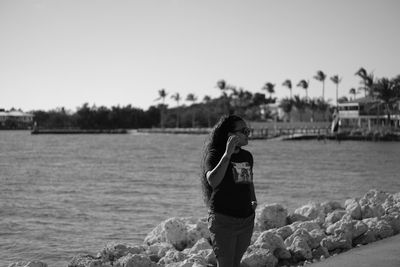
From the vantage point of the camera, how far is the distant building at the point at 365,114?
97.7 metres

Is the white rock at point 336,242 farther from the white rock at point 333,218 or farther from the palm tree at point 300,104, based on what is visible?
the palm tree at point 300,104

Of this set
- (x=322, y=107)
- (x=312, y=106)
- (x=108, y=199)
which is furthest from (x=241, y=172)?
(x=322, y=107)

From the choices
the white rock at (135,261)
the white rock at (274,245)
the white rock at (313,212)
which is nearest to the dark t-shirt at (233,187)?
the white rock at (135,261)

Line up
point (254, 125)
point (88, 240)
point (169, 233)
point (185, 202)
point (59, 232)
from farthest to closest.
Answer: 1. point (254, 125)
2. point (185, 202)
3. point (59, 232)
4. point (88, 240)
5. point (169, 233)

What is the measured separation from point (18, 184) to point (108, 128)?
14416 cm

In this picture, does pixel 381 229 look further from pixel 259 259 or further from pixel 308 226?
pixel 259 259

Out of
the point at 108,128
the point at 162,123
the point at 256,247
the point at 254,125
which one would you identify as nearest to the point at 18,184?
the point at 256,247

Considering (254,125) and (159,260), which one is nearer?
(159,260)

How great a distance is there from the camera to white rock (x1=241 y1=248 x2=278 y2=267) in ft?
25.1

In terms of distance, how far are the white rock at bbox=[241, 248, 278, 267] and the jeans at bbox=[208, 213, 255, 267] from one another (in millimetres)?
2416

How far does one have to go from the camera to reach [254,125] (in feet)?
422

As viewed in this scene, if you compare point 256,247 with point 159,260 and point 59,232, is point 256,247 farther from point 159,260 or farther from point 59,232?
point 59,232

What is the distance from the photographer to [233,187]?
5.18 meters

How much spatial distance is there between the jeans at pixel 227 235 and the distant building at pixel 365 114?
93.6 metres
